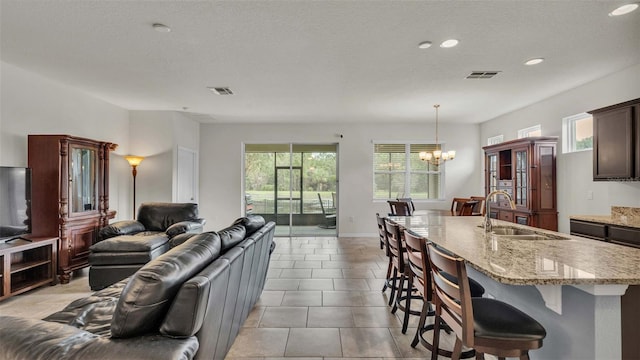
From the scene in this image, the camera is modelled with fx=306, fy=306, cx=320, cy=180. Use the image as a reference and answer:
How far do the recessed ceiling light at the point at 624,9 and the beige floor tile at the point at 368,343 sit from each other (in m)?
3.24

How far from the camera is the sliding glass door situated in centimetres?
751

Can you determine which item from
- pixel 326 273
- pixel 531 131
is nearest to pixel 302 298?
pixel 326 273

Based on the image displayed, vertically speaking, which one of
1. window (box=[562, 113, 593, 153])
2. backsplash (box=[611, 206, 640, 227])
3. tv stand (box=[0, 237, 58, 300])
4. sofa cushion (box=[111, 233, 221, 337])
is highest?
window (box=[562, 113, 593, 153])

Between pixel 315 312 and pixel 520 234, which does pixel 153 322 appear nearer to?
pixel 315 312

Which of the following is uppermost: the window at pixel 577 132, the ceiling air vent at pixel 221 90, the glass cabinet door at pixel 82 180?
the ceiling air vent at pixel 221 90

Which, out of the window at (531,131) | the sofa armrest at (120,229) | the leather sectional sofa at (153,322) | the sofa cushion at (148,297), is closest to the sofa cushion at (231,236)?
the leather sectional sofa at (153,322)

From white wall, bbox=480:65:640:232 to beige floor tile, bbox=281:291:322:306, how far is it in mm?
3955

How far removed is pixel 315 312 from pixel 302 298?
40 cm

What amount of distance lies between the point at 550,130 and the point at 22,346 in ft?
21.5

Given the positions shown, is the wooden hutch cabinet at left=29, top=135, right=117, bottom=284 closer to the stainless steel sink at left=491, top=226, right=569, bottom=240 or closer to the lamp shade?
the lamp shade

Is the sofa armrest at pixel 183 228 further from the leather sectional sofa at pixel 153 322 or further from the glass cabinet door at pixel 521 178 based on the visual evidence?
the glass cabinet door at pixel 521 178

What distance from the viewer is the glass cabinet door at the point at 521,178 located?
5055 millimetres

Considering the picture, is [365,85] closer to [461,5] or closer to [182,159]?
[461,5]

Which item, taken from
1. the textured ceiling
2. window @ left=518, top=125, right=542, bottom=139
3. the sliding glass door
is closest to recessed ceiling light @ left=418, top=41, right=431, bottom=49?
the textured ceiling
